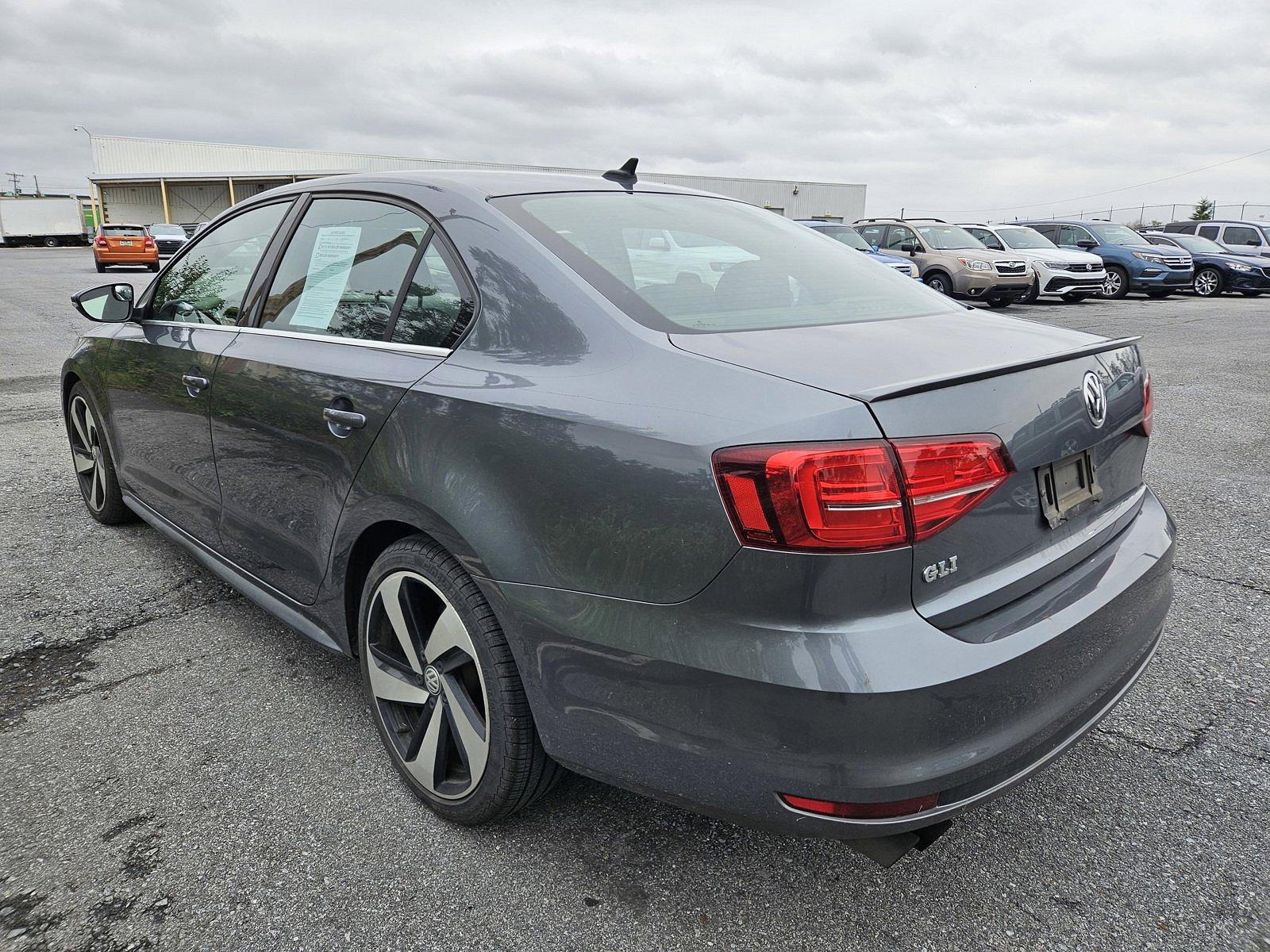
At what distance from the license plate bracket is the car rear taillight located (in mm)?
351

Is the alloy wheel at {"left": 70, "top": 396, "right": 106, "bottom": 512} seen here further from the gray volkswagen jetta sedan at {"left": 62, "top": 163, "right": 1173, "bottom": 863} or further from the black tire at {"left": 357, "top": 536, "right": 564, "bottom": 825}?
the black tire at {"left": 357, "top": 536, "right": 564, "bottom": 825}

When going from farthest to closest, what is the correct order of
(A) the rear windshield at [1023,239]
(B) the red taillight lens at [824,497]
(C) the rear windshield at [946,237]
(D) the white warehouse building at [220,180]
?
(D) the white warehouse building at [220,180]
(A) the rear windshield at [1023,239]
(C) the rear windshield at [946,237]
(B) the red taillight lens at [824,497]

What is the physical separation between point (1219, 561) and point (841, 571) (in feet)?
10.7

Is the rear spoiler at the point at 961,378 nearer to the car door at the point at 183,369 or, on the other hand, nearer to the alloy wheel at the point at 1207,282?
the car door at the point at 183,369

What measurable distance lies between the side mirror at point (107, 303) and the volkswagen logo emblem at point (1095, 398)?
3608 mm

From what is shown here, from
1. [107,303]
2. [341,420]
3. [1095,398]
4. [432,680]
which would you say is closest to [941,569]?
[1095,398]

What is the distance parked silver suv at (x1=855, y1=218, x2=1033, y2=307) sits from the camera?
1672 centimetres

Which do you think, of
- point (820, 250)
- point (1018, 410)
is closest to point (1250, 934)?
point (1018, 410)

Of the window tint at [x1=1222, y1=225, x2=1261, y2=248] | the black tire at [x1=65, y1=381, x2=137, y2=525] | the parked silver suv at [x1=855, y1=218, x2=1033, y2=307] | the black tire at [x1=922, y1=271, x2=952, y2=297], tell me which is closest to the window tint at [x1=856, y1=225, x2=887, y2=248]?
the parked silver suv at [x1=855, y1=218, x2=1033, y2=307]

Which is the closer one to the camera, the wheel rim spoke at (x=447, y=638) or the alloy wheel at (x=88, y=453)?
the wheel rim spoke at (x=447, y=638)

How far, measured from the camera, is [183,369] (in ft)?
10.4

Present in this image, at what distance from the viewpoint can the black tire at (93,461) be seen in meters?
4.17

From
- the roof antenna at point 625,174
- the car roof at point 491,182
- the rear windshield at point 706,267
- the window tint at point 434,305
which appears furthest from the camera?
the roof antenna at point 625,174

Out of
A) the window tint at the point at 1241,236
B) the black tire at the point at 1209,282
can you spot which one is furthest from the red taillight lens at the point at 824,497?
the window tint at the point at 1241,236
